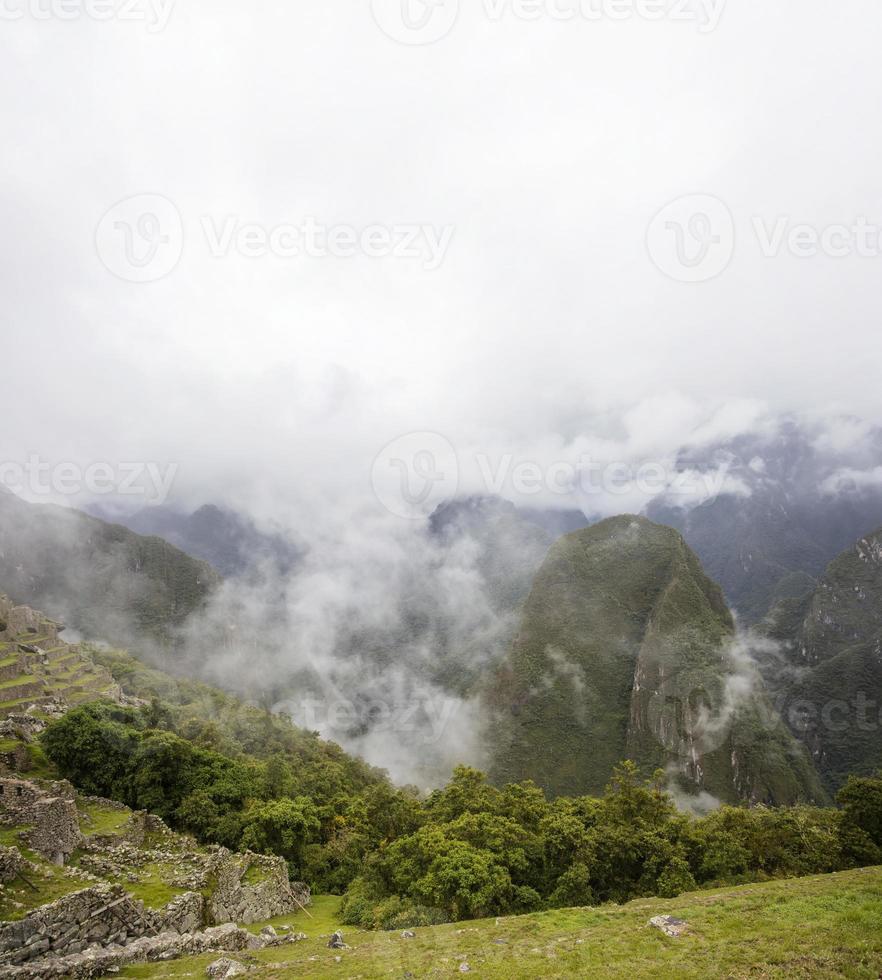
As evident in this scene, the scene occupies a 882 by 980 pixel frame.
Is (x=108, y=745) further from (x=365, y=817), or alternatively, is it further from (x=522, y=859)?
(x=522, y=859)

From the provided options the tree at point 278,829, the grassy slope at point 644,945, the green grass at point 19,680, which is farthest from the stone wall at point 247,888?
the green grass at point 19,680

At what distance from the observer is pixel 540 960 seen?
458 inches

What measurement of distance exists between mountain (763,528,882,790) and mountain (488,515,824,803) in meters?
19.7

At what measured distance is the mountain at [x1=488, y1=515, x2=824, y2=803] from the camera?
8750cm

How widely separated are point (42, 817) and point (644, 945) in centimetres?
1830

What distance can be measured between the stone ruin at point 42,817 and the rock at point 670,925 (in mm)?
17950

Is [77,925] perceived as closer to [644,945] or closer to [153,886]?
[153,886]

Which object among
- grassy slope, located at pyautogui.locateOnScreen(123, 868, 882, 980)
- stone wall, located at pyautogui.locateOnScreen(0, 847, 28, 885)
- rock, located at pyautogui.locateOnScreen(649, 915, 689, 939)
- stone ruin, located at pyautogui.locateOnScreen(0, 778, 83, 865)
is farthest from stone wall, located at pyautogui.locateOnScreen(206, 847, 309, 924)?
rock, located at pyautogui.locateOnScreen(649, 915, 689, 939)

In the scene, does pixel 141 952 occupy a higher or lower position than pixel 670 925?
higher

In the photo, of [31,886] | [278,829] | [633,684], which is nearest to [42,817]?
[31,886]

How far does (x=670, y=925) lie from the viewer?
1324 centimetres

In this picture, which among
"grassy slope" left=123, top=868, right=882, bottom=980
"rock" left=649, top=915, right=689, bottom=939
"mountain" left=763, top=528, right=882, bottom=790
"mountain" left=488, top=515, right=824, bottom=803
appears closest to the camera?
"grassy slope" left=123, top=868, right=882, bottom=980

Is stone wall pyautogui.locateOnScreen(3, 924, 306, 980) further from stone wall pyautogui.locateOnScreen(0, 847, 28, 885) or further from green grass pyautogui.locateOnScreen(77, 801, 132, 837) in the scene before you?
green grass pyautogui.locateOnScreen(77, 801, 132, 837)

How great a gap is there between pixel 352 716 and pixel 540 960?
120621 millimetres
